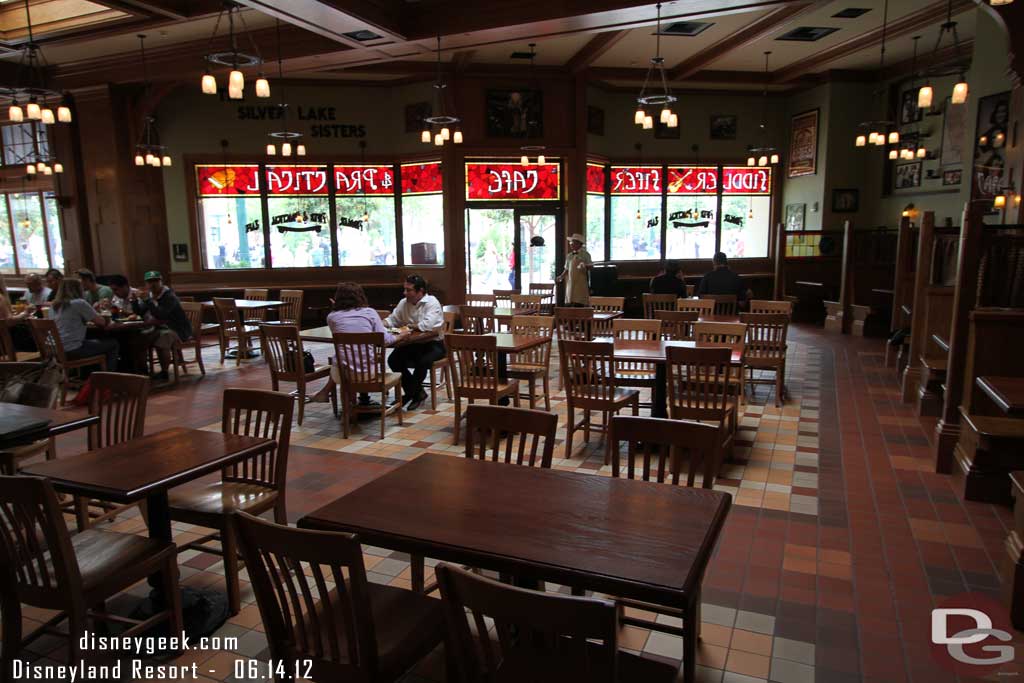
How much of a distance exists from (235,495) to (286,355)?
9.16 ft

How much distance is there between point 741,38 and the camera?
988 centimetres

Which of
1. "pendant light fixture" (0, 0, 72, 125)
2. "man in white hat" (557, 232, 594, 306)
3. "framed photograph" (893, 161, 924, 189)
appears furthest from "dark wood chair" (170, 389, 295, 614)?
"framed photograph" (893, 161, 924, 189)

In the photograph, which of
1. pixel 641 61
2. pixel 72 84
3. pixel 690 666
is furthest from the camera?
pixel 641 61

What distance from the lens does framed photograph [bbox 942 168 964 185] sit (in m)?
10.4

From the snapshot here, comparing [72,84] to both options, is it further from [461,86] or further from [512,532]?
[512,532]

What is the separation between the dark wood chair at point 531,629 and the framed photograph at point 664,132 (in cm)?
1264

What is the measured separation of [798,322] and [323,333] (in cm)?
941

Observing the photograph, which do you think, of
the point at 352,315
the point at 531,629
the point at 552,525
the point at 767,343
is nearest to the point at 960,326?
the point at 767,343

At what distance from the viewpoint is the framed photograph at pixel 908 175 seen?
1127 cm

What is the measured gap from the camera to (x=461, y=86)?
11.0 metres

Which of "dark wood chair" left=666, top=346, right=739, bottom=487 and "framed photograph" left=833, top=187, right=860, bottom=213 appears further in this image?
"framed photograph" left=833, top=187, right=860, bottom=213

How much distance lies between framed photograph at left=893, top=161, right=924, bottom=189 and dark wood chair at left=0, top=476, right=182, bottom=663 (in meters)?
12.7

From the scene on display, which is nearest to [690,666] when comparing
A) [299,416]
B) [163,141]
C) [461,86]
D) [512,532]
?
[512,532]

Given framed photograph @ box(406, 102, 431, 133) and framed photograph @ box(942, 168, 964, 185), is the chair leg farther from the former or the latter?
framed photograph @ box(942, 168, 964, 185)
